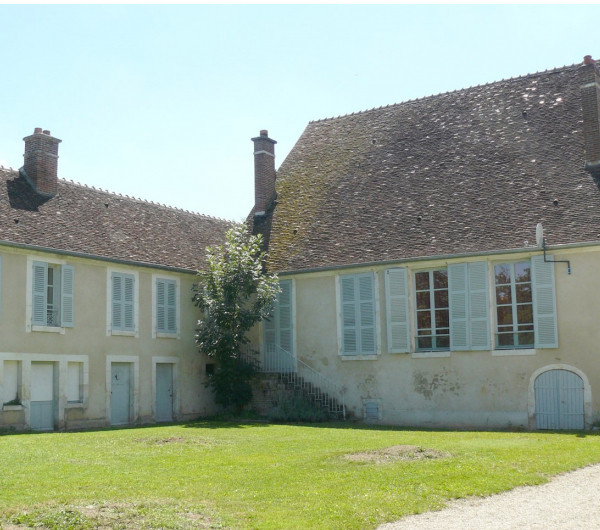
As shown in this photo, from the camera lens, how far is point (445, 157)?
2331 centimetres

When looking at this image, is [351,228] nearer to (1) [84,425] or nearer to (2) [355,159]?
(2) [355,159]

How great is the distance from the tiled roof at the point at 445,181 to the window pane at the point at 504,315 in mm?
1517

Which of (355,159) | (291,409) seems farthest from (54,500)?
(355,159)

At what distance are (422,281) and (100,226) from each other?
28.4ft

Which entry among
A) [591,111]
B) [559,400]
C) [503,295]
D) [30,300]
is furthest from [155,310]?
[591,111]

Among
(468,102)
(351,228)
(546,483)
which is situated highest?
(468,102)

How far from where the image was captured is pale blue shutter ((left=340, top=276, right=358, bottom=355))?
21.9m

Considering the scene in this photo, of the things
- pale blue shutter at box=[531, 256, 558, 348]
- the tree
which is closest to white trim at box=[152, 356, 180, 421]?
the tree

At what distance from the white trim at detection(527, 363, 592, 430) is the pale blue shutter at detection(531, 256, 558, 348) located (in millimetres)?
512

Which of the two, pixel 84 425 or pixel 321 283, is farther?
pixel 321 283

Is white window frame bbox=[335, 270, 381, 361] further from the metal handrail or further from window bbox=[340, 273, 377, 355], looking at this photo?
the metal handrail

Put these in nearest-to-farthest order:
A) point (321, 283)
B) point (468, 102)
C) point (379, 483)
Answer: point (379, 483) < point (321, 283) < point (468, 102)

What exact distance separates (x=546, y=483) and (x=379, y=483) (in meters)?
2.10

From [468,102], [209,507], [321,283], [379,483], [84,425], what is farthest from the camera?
[468,102]
